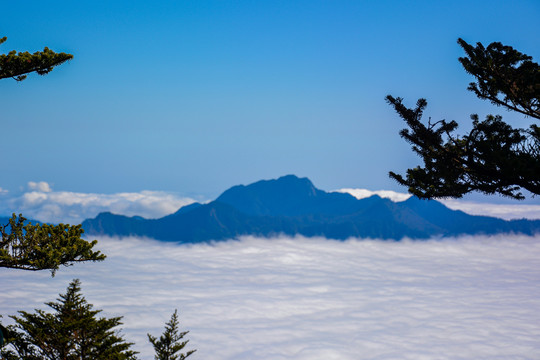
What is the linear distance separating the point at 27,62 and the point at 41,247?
6809mm

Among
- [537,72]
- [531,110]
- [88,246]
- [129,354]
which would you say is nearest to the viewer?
[88,246]

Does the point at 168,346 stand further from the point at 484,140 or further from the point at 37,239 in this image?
the point at 484,140

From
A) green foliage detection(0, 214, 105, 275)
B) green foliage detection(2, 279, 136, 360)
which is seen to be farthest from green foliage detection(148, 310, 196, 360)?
green foliage detection(0, 214, 105, 275)

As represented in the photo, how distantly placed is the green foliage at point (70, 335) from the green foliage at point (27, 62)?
872 inches

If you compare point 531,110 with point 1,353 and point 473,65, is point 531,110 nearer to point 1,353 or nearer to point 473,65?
point 473,65

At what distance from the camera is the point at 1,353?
26.1 metres

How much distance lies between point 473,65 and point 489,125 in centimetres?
282

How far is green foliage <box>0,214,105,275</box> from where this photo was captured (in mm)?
15758

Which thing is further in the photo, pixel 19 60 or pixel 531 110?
pixel 531 110

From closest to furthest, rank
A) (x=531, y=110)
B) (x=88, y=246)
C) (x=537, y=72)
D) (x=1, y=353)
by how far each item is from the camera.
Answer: (x=88, y=246) → (x=537, y=72) → (x=531, y=110) → (x=1, y=353)

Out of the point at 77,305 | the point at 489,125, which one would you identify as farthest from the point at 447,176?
the point at 77,305

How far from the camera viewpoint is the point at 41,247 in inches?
638

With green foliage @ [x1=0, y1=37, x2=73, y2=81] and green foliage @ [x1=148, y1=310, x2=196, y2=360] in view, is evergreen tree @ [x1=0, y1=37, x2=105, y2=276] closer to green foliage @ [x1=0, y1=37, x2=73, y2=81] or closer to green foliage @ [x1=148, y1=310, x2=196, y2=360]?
green foliage @ [x1=0, y1=37, x2=73, y2=81]

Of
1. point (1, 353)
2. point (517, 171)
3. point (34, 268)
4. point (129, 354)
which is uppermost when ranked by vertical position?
point (517, 171)
